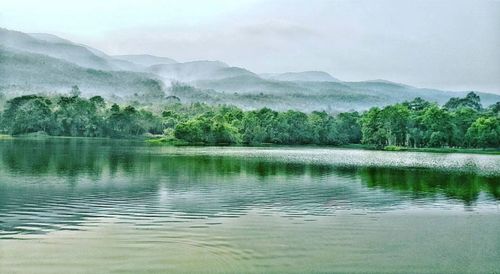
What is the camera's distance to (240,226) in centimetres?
1602

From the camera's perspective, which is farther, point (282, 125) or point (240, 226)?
point (282, 125)

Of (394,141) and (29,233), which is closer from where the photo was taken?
(29,233)

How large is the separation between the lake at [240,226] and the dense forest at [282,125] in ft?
217

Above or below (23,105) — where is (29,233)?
below

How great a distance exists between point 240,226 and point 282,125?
324 ft

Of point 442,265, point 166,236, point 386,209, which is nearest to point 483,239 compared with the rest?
point 442,265

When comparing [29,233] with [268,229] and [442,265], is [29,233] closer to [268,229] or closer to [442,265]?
[268,229]

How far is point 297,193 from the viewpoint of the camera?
80.6 ft

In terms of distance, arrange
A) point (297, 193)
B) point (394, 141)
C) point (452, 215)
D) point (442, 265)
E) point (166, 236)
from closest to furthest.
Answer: point (442, 265)
point (166, 236)
point (452, 215)
point (297, 193)
point (394, 141)

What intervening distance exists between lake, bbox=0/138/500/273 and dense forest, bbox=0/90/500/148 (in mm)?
66058

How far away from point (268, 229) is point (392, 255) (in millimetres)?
4211

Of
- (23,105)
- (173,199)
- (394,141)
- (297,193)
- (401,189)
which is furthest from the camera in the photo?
(23,105)

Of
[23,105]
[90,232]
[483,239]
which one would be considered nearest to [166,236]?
[90,232]

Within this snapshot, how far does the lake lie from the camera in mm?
11914
